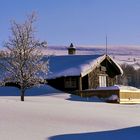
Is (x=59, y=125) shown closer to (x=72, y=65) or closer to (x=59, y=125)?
(x=59, y=125)

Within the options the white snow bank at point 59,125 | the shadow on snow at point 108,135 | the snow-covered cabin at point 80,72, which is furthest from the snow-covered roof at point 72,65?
the shadow on snow at point 108,135

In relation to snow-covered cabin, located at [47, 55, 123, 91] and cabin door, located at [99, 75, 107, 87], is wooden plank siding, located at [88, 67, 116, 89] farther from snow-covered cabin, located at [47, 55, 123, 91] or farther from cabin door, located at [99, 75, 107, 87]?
cabin door, located at [99, 75, 107, 87]

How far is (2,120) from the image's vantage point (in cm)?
1540

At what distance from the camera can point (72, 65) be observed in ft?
144

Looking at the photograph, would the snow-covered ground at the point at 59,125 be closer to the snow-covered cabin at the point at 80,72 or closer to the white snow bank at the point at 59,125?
Result: the white snow bank at the point at 59,125

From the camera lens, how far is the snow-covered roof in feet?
138

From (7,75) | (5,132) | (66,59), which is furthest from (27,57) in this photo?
(5,132)

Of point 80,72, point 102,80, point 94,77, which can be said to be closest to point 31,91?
point 80,72

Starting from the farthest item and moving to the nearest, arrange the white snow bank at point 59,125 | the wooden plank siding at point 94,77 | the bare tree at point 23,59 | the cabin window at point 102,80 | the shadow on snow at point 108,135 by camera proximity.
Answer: the cabin window at point 102,80 < the wooden plank siding at point 94,77 < the bare tree at point 23,59 < the shadow on snow at point 108,135 < the white snow bank at point 59,125

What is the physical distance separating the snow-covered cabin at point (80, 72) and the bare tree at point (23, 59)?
7.12m

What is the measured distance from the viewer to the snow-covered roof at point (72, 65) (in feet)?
138

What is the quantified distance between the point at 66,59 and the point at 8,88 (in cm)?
730

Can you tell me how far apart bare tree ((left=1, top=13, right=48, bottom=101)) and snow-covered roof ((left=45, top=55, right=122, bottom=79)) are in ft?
22.7

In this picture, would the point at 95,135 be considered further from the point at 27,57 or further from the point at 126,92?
the point at 126,92
